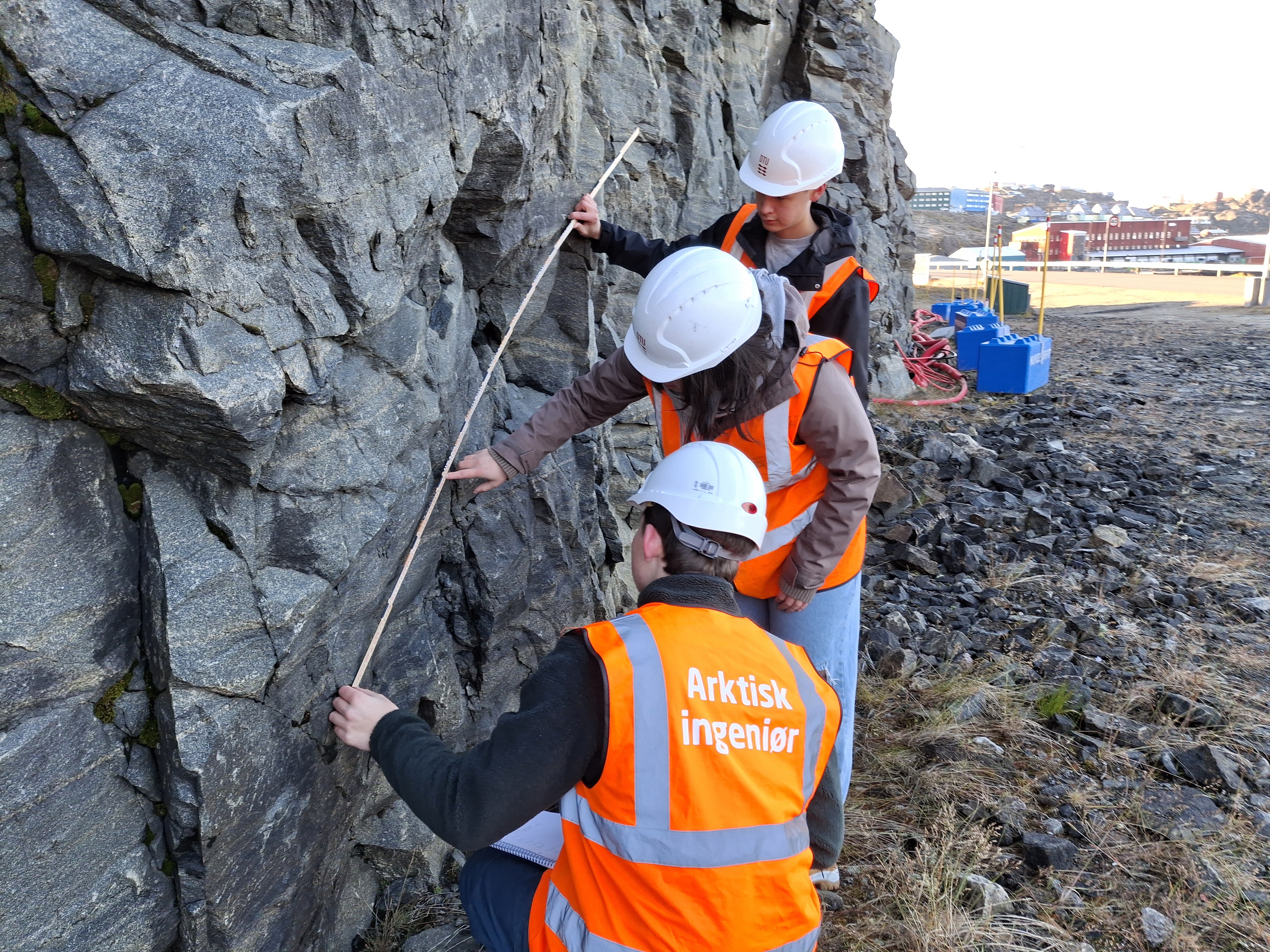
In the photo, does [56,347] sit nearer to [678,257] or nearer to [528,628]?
[678,257]

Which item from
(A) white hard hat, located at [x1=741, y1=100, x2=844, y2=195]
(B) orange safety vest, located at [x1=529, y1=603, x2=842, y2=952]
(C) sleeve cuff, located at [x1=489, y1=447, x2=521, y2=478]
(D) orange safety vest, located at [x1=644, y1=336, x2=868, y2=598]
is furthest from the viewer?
(A) white hard hat, located at [x1=741, y1=100, x2=844, y2=195]

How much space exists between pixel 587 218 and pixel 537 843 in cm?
273

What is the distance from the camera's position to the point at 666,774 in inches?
77.6

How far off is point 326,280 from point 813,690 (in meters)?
1.72

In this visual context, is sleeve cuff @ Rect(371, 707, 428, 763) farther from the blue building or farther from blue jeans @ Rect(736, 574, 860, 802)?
the blue building

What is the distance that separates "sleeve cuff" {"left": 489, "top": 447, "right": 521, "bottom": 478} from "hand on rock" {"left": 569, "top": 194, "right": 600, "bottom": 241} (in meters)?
1.37

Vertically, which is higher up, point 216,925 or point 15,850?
point 15,850

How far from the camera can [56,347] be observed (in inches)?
88.4

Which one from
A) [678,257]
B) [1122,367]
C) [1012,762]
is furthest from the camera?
[1122,367]

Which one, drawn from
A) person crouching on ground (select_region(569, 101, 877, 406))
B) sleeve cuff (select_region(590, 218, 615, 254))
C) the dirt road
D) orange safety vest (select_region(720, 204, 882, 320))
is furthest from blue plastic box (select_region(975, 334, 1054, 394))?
the dirt road

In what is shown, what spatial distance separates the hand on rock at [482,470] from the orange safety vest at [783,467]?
23.9 inches

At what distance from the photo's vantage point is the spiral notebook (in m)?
2.57

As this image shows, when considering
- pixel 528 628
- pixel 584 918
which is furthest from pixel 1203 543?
pixel 584 918

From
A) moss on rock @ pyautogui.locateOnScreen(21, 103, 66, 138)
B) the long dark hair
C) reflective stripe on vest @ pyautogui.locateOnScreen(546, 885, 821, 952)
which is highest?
moss on rock @ pyautogui.locateOnScreen(21, 103, 66, 138)
